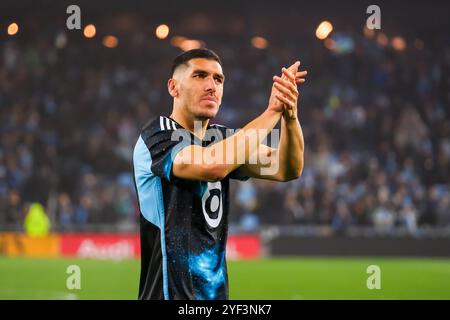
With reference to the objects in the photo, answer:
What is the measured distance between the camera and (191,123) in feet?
14.0

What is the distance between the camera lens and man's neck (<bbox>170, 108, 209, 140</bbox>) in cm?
427

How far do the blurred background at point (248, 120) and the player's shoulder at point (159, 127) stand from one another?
1216 cm

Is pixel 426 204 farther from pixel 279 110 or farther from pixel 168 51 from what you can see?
pixel 279 110

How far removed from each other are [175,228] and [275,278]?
11.7 metres

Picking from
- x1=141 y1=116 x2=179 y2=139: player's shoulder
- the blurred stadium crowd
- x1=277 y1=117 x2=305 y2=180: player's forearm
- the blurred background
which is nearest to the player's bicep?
x1=141 y1=116 x2=179 y2=139: player's shoulder

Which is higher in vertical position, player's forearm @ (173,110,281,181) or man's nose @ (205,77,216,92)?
man's nose @ (205,77,216,92)

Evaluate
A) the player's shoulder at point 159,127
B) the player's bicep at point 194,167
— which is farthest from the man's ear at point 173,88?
the player's bicep at point 194,167

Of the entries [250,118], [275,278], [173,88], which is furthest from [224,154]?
[250,118]

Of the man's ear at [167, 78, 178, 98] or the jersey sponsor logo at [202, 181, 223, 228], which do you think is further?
the man's ear at [167, 78, 178, 98]

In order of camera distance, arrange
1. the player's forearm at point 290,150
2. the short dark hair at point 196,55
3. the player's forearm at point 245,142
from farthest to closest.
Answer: the short dark hair at point 196,55 → the player's forearm at point 290,150 → the player's forearm at point 245,142

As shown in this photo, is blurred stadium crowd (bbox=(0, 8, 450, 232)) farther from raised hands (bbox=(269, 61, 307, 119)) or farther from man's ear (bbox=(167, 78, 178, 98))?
raised hands (bbox=(269, 61, 307, 119))

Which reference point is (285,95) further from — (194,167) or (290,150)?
(194,167)

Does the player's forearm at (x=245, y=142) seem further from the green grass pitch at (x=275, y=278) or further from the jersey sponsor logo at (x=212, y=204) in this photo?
the green grass pitch at (x=275, y=278)

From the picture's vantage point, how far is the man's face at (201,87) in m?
4.17
